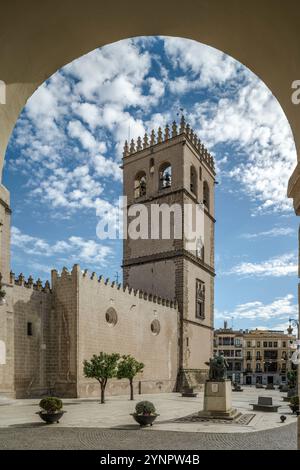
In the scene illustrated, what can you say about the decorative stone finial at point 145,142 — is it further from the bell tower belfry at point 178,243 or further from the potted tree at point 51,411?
the potted tree at point 51,411

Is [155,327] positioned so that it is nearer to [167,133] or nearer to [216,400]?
[167,133]

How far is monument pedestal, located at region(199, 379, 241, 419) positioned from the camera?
15.8 m

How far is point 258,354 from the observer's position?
7956 centimetres

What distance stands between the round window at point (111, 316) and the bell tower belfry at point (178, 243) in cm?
951

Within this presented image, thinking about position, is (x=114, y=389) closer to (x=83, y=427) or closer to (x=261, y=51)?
(x=83, y=427)

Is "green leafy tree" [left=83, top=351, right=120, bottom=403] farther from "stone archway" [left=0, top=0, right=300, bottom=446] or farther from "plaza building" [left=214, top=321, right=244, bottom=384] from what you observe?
"plaza building" [left=214, top=321, right=244, bottom=384]

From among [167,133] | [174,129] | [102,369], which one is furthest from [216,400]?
[167,133]

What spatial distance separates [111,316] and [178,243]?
37.3ft

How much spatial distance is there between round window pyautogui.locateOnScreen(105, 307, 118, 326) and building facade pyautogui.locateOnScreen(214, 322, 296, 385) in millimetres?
53224

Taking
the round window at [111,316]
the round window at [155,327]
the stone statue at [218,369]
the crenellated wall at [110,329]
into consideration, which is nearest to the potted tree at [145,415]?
the stone statue at [218,369]

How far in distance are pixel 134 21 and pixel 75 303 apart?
2353 cm

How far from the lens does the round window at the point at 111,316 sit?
29450mm
